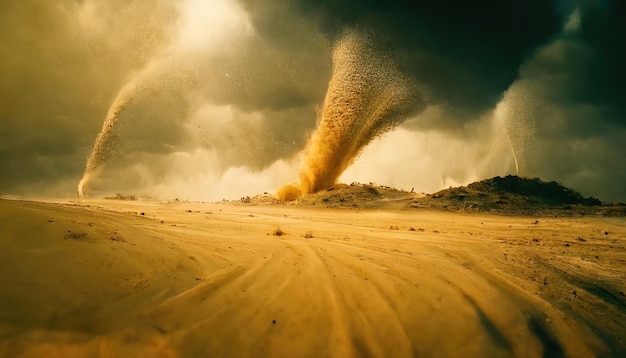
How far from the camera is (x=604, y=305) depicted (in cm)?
650

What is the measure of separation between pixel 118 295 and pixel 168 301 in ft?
2.05

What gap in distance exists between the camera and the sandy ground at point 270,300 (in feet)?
13.3

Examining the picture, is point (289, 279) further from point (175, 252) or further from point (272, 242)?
point (272, 242)

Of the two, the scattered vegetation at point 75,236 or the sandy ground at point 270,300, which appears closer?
the sandy ground at point 270,300

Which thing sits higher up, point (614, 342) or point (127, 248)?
point (127, 248)

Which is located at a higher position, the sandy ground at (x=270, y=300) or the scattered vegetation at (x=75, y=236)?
the scattered vegetation at (x=75, y=236)

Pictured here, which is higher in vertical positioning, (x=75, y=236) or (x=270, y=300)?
(x=75, y=236)

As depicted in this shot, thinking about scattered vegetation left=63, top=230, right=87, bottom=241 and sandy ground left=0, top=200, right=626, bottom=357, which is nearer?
sandy ground left=0, top=200, right=626, bottom=357

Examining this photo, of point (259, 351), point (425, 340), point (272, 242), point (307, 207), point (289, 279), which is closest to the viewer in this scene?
point (259, 351)

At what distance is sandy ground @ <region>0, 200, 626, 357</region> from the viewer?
13.3 ft

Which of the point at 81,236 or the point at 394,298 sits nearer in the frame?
the point at 394,298

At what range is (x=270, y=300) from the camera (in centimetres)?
523

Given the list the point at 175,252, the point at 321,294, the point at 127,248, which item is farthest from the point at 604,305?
the point at 127,248

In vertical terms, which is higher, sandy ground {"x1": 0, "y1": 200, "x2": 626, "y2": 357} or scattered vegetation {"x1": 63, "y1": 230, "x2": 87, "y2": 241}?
scattered vegetation {"x1": 63, "y1": 230, "x2": 87, "y2": 241}
